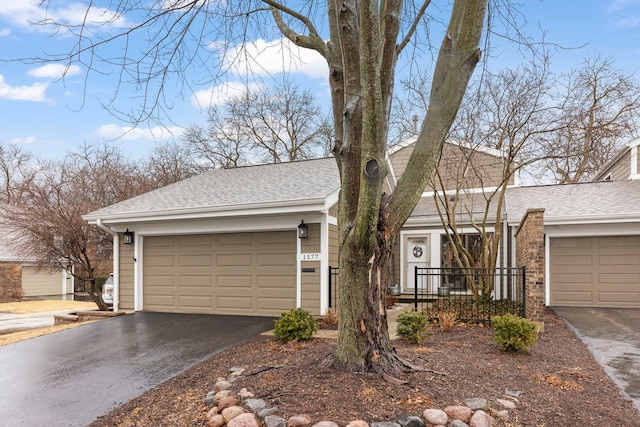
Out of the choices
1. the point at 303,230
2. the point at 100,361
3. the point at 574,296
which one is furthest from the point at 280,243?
the point at 574,296

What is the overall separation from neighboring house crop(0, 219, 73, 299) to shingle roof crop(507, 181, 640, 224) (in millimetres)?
17716

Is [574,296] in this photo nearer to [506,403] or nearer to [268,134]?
[506,403]

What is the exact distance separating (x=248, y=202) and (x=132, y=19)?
15.0 feet

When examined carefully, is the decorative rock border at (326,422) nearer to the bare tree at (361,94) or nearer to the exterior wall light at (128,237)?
the bare tree at (361,94)

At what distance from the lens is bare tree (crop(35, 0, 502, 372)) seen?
12.4 feet

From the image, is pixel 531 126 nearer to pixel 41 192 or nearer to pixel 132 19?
pixel 132 19

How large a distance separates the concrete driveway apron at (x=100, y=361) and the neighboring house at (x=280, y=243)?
2.57 ft

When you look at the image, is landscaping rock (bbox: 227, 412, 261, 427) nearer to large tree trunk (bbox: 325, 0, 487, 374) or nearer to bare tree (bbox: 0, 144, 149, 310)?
large tree trunk (bbox: 325, 0, 487, 374)

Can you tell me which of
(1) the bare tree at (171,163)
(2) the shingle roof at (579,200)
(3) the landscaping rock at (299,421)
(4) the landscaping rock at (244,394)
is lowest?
(4) the landscaping rock at (244,394)

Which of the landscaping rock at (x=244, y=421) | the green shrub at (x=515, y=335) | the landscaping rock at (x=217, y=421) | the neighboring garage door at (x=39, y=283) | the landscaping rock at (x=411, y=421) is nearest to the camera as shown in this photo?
the landscaping rock at (x=411, y=421)

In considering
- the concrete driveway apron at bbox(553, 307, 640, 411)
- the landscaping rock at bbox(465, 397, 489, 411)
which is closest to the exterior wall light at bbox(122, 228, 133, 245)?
the landscaping rock at bbox(465, 397, 489, 411)

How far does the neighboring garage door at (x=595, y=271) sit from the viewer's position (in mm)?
10406

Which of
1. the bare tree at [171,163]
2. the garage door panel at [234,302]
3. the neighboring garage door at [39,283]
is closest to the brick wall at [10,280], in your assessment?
the neighboring garage door at [39,283]

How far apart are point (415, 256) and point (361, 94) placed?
9499mm
